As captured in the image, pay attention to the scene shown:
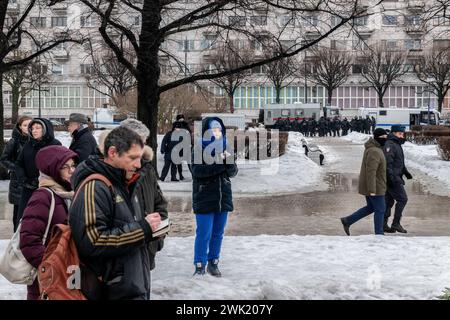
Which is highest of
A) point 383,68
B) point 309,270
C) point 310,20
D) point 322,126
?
point 383,68

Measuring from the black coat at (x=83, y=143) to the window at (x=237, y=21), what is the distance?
8.64ft

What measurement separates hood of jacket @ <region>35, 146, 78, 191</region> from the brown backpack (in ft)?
2.09

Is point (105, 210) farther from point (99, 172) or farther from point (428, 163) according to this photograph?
point (428, 163)

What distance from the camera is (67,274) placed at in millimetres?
3449

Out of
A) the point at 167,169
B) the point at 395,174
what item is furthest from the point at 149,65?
the point at 167,169

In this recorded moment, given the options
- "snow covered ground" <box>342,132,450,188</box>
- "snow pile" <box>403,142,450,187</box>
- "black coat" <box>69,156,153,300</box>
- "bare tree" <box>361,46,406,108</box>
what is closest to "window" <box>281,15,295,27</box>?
"black coat" <box>69,156,153,300</box>

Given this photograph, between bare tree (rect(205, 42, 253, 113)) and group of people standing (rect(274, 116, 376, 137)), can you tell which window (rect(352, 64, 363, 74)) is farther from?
bare tree (rect(205, 42, 253, 113))

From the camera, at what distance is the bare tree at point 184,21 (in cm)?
861

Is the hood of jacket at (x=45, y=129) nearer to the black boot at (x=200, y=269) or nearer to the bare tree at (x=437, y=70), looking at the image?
the black boot at (x=200, y=269)

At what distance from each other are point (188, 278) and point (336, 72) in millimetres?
58607

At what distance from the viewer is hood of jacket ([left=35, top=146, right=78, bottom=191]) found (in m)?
4.04

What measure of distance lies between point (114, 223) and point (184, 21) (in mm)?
5764

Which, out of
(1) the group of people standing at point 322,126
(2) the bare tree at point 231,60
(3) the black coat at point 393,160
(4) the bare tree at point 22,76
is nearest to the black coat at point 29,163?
(2) the bare tree at point 231,60
